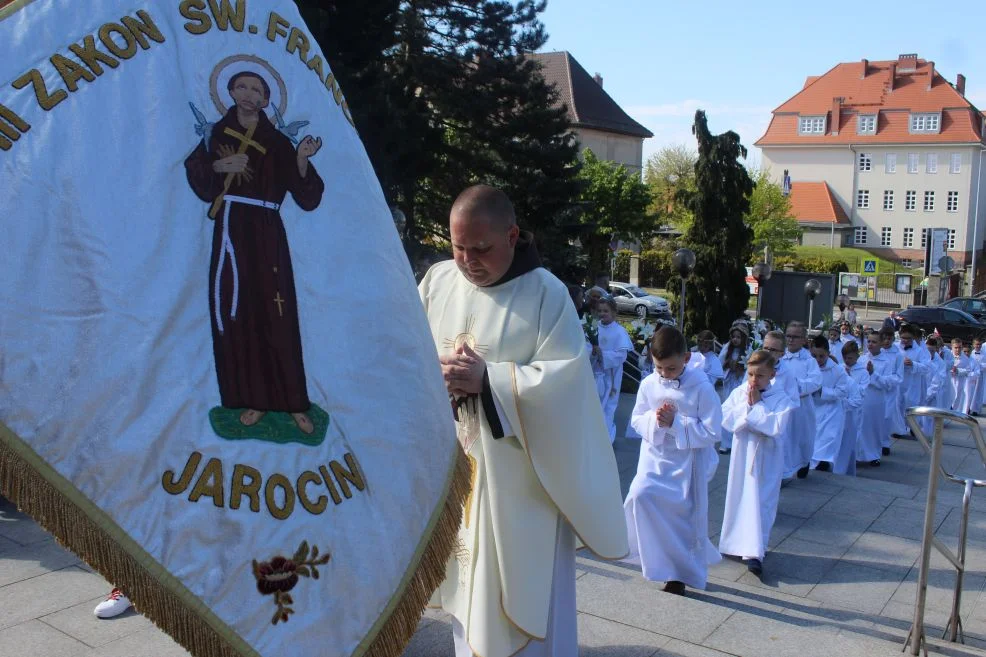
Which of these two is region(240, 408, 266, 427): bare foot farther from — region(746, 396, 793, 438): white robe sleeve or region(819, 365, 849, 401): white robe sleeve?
region(819, 365, 849, 401): white robe sleeve

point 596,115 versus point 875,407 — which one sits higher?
point 596,115

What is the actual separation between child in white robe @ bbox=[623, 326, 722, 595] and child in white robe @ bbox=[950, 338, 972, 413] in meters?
14.6

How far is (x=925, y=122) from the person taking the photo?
63312mm

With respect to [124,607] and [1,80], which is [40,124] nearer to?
[1,80]

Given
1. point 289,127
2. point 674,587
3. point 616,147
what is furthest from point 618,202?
point 289,127

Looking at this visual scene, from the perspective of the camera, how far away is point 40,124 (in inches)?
78.4

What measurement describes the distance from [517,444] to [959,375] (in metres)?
17.8

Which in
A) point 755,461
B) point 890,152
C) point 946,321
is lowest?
point 946,321

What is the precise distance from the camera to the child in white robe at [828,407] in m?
11.2

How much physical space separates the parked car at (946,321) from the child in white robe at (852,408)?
20440mm

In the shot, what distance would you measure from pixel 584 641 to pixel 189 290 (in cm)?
305

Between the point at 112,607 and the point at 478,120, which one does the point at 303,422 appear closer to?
the point at 112,607

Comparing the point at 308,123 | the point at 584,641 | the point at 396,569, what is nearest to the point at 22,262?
the point at 308,123

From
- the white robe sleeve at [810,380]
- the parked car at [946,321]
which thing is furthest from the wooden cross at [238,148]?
the parked car at [946,321]
